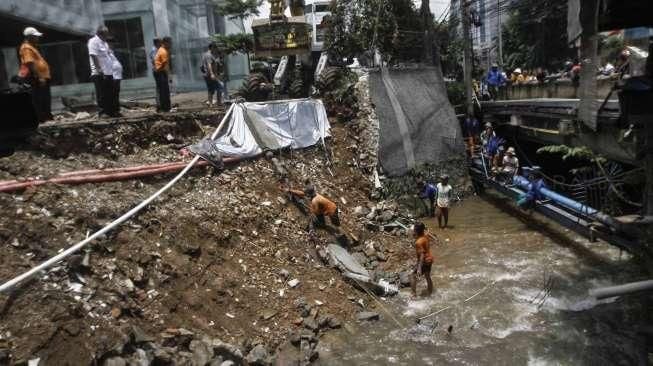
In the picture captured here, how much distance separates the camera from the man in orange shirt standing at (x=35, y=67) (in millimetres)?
9375

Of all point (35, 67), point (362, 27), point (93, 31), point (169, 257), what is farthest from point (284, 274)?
point (93, 31)

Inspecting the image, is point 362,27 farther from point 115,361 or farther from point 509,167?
point 115,361

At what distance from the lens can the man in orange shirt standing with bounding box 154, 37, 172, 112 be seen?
11.7 meters

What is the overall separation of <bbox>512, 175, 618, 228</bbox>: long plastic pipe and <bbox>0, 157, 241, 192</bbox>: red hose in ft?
24.3

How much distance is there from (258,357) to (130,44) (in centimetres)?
1955

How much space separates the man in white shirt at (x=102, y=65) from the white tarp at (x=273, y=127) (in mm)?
2516

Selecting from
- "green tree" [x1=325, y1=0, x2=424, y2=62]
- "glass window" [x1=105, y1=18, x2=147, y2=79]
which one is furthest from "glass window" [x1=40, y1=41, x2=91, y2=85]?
"green tree" [x1=325, y1=0, x2=424, y2=62]

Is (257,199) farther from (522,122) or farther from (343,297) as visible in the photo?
(522,122)

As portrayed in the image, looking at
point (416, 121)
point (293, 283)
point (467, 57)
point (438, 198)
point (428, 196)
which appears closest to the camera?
point (293, 283)

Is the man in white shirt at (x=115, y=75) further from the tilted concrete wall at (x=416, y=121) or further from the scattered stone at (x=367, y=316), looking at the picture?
the tilted concrete wall at (x=416, y=121)

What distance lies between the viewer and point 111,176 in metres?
8.78

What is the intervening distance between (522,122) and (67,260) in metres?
13.3

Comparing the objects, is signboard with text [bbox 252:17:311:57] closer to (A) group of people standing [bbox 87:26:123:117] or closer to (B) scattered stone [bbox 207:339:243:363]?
(A) group of people standing [bbox 87:26:123:117]

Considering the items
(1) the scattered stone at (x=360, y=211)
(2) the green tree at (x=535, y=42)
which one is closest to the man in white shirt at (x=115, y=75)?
(1) the scattered stone at (x=360, y=211)
